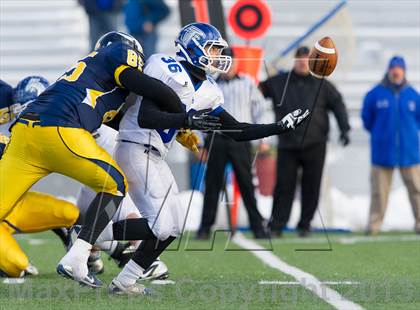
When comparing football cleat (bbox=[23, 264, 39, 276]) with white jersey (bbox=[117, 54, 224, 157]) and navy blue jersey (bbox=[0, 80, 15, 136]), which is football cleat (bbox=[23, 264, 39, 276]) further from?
white jersey (bbox=[117, 54, 224, 157])

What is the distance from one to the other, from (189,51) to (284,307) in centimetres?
152

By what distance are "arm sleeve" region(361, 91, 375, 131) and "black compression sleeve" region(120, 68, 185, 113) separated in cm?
502

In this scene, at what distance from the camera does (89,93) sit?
5711 millimetres

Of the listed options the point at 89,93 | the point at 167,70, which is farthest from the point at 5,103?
the point at 167,70

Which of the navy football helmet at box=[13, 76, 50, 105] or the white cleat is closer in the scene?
the white cleat

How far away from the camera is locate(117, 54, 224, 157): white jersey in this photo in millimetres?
5832

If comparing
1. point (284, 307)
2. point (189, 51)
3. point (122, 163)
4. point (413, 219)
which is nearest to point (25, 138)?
point (122, 163)

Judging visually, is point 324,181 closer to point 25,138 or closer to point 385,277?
point 385,277

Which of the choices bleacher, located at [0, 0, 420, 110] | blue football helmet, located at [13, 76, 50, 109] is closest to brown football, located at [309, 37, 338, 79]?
blue football helmet, located at [13, 76, 50, 109]

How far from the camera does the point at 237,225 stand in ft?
36.2

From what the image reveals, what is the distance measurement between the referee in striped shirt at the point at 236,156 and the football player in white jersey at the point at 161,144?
12.3 ft

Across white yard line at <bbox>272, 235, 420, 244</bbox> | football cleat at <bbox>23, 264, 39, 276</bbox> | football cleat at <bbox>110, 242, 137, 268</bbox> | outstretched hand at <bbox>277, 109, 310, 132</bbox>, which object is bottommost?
white yard line at <bbox>272, 235, 420, 244</bbox>

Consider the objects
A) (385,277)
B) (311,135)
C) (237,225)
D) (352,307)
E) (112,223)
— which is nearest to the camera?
(352,307)

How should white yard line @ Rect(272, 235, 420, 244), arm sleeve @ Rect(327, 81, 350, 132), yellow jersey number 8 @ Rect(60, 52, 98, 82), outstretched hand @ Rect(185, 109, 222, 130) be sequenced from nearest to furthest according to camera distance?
1. outstretched hand @ Rect(185, 109, 222, 130)
2. yellow jersey number 8 @ Rect(60, 52, 98, 82)
3. white yard line @ Rect(272, 235, 420, 244)
4. arm sleeve @ Rect(327, 81, 350, 132)
